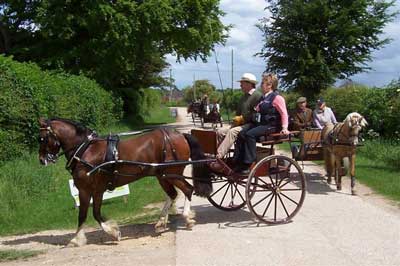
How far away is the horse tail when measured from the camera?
944cm

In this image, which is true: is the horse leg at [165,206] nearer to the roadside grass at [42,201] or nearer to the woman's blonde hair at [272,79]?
the roadside grass at [42,201]

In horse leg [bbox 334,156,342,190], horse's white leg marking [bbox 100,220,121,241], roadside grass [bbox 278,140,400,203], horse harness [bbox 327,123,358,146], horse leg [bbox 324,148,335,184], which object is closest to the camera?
horse's white leg marking [bbox 100,220,121,241]

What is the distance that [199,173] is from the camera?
9.66 metres

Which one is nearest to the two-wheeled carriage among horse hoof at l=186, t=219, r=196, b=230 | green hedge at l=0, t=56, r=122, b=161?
horse hoof at l=186, t=219, r=196, b=230

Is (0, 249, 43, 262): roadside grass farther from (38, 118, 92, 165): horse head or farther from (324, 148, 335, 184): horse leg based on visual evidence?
(324, 148, 335, 184): horse leg

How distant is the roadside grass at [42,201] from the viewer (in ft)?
34.3

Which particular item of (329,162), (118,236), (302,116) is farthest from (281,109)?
(302,116)

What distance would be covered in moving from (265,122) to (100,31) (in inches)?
934

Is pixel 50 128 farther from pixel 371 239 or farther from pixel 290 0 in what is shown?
pixel 290 0

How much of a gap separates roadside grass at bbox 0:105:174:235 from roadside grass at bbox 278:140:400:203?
16.8ft

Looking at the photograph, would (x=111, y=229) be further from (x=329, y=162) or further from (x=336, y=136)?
(x=329, y=162)

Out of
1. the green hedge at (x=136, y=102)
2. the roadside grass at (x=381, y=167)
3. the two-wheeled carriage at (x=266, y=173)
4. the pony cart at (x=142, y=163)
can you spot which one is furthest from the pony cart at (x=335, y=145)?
the green hedge at (x=136, y=102)

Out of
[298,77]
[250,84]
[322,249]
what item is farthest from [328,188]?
[298,77]

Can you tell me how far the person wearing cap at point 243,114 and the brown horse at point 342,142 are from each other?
142 inches
